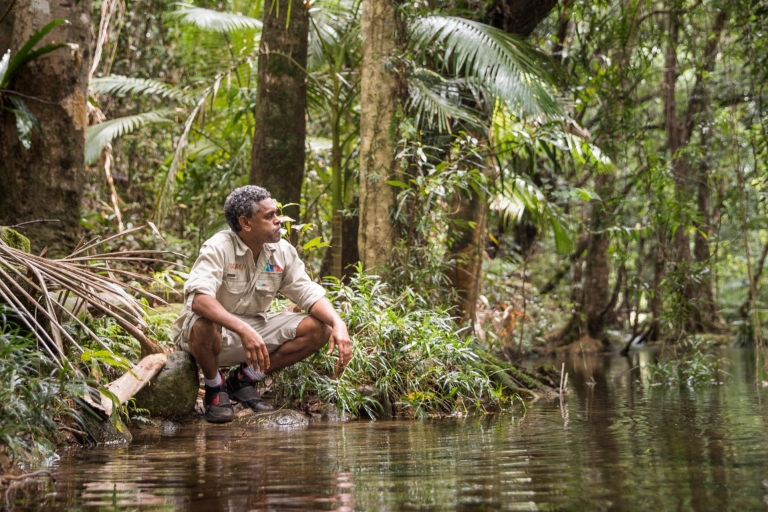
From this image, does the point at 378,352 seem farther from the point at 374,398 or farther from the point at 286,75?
the point at 286,75

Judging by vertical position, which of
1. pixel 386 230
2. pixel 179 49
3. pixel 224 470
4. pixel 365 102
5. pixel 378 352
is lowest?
pixel 224 470

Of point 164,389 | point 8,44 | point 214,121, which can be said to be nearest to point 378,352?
point 164,389

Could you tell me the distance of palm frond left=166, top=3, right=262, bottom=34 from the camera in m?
9.43

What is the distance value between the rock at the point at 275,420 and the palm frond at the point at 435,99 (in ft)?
9.36

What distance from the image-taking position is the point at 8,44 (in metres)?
6.96

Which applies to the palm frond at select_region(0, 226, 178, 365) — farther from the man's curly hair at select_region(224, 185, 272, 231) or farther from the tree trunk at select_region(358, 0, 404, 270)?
the tree trunk at select_region(358, 0, 404, 270)

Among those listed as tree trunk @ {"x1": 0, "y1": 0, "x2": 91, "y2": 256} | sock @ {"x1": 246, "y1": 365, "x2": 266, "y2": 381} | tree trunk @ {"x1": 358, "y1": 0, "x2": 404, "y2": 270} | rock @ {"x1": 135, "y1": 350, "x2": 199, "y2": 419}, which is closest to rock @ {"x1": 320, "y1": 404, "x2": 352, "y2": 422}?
sock @ {"x1": 246, "y1": 365, "x2": 266, "y2": 381}

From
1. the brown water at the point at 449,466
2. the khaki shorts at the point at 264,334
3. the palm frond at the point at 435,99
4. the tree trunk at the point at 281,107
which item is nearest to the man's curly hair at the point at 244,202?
the khaki shorts at the point at 264,334

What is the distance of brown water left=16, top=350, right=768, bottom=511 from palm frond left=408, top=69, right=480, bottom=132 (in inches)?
113

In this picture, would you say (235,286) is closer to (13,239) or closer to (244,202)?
(244,202)

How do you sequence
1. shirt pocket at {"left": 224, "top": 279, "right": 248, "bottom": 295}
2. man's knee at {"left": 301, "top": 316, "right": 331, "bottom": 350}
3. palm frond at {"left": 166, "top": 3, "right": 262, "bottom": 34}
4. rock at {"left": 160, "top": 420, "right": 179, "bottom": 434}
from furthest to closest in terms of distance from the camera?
1. palm frond at {"left": 166, "top": 3, "right": 262, "bottom": 34}
2. man's knee at {"left": 301, "top": 316, "right": 331, "bottom": 350}
3. shirt pocket at {"left": 224, "top": 279, "right": 248, "bottom": 295}
4. rock at {"left": 160, "top": 420, "right": 179, "bottom": 434}

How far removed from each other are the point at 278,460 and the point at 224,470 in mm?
296

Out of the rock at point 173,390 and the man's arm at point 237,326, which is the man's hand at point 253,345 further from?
the rock at point 173,390

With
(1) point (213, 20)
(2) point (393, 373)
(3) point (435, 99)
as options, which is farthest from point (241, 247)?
(1) point (213, 20)
